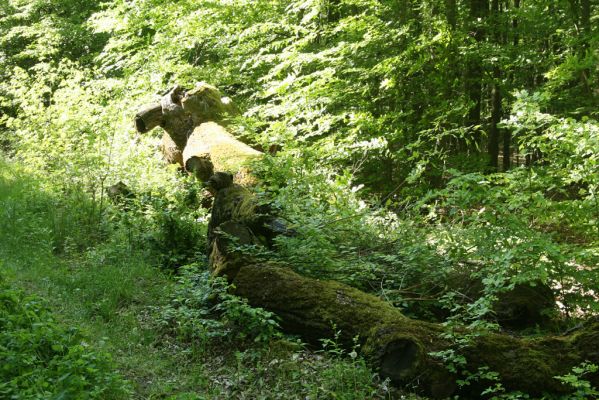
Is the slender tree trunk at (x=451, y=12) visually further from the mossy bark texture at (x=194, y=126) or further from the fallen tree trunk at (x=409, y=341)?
the fallen tree trunk at (x=409, y=341)

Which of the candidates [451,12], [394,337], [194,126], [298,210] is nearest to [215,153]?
[194,126]

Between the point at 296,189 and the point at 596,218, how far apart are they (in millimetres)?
3919

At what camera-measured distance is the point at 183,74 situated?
518 inches

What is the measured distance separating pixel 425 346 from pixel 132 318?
10.7 feet

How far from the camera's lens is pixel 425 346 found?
504 centimetres

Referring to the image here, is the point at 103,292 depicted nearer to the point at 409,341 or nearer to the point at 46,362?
the point at 46,362

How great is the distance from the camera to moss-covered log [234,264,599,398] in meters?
4.86

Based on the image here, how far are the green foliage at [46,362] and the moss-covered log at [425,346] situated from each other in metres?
2.02

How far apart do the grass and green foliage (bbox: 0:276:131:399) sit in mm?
327

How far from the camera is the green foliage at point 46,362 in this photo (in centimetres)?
394

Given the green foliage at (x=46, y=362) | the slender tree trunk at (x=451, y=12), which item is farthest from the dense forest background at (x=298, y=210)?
the slender tree trunk at (x=451, y=12)

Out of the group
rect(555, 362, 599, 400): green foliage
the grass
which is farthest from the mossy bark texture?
rect(555, 362, 599, 400): green foliage

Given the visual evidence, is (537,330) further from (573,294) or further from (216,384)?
(216,384)

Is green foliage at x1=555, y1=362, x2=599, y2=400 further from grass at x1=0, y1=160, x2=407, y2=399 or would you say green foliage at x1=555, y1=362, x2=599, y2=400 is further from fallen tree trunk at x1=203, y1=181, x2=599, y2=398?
grass at x1=0, y1=160, x2=407, y2=399
